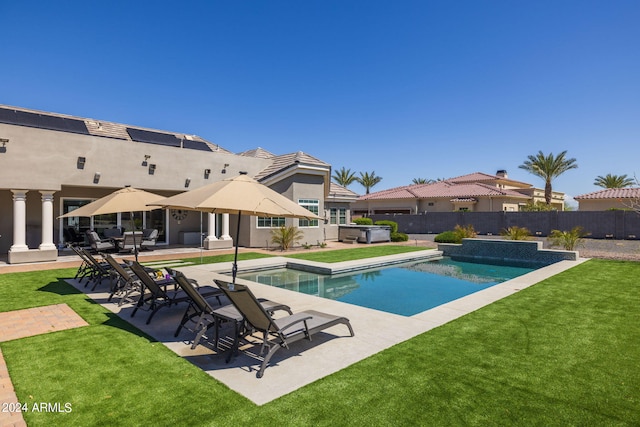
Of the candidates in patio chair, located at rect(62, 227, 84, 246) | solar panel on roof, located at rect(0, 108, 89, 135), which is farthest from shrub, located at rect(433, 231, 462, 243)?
solar panel on roof, located at rect(0, 108, 89, 135)

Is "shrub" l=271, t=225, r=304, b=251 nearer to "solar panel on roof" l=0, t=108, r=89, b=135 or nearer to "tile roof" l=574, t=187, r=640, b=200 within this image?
"solar panel on roof" l=0, t=108, r=89, b=135

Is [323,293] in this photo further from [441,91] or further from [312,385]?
[441,91]

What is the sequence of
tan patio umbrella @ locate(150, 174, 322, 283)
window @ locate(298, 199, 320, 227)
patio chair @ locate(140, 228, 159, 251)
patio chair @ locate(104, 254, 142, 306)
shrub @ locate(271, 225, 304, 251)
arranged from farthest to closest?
window @ locate(298, 199, 320, 227)
shrub @ locate(271, 225, 304, 251)
patio chair @ locate(140, 228, 159, 251)
patio chair @ locate(104, 254, 142, 306)
tan patio umbrella @ locate(150, 174, 322, 283)

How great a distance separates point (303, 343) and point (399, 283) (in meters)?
7.54

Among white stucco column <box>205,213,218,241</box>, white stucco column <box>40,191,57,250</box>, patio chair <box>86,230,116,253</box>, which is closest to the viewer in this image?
white stucco column <box>40,191,57,250</box>

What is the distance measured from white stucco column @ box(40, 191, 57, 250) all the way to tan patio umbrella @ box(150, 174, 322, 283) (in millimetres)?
12122

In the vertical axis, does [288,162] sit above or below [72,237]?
above

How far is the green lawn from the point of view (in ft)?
12.4

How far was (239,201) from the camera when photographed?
21.2ft

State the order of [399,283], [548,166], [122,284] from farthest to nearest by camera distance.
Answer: [548,166] → [399,283] → [122,284]

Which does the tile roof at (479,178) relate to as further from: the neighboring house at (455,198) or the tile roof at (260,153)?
the tile roof at (260,153)

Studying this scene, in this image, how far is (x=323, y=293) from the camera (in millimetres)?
11359

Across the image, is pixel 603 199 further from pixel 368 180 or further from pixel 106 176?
pixel 106 176

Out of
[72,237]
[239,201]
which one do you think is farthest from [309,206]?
[239,201]
